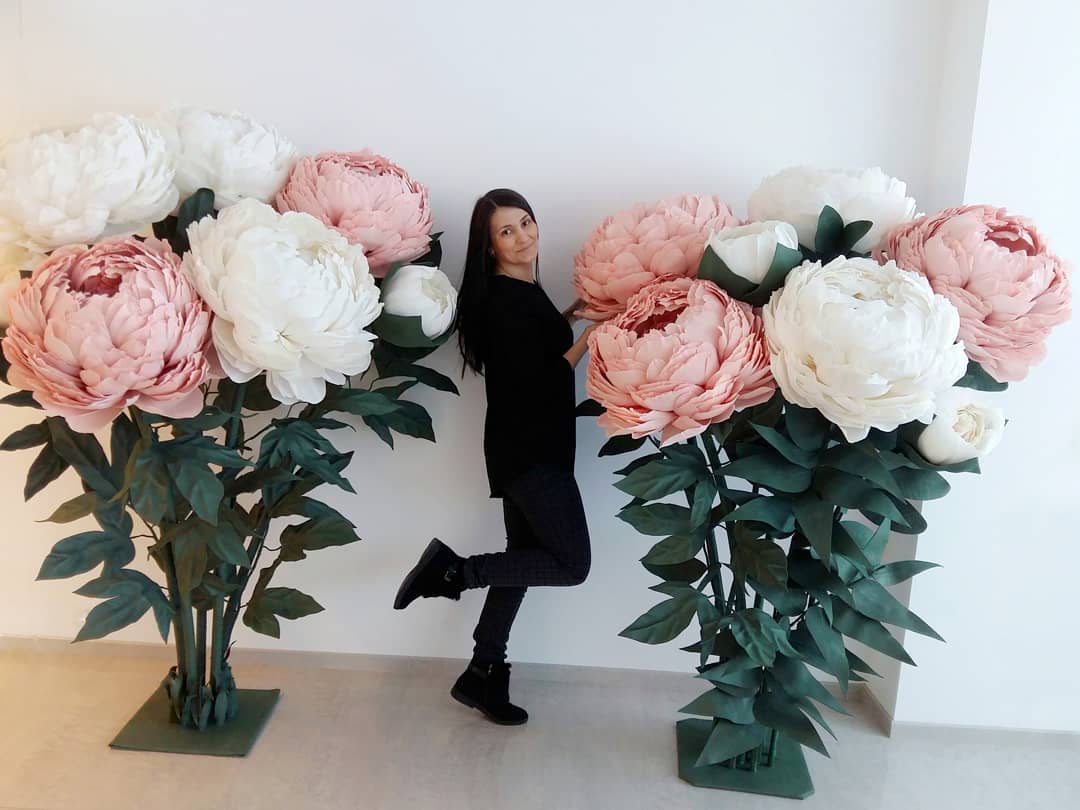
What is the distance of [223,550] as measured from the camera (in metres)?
1.41

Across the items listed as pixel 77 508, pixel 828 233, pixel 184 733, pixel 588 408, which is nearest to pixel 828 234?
pixel 828 233

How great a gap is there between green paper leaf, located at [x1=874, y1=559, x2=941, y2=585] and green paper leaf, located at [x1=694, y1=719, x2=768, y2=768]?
356 mm

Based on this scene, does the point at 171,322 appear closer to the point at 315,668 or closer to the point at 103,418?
the point at 103,418

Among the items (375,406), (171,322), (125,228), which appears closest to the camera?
(171,322)

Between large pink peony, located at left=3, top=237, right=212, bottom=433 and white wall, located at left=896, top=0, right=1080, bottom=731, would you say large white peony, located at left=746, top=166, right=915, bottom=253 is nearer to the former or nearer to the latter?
white wall, located at left=896, top=0, right=1080, bottom=731

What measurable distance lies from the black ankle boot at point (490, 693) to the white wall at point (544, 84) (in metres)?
0.83

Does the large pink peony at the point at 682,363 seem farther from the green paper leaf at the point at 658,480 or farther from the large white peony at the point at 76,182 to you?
the large white peony at the point at 76,182

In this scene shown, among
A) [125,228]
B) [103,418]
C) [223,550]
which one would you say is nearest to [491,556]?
[223,550]

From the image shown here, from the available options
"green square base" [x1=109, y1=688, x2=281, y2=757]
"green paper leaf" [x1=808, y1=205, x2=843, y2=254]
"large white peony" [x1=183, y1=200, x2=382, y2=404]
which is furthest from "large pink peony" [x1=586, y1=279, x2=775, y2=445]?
"green square base" [x1=109, y1=688, x2=281, y2=757]

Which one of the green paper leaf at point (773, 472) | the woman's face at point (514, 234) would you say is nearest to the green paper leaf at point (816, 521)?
the green paper leaf at point (773, 472)

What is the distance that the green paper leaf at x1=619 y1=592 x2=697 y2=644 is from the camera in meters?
1.41

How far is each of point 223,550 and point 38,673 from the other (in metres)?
0.84

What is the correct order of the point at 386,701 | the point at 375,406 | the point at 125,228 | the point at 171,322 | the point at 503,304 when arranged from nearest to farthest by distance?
the point at 171,322 < the point at 125,228 < the point at 375,406 < the point at 503,304 < the point at 386,701

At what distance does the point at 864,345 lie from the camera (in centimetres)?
111
